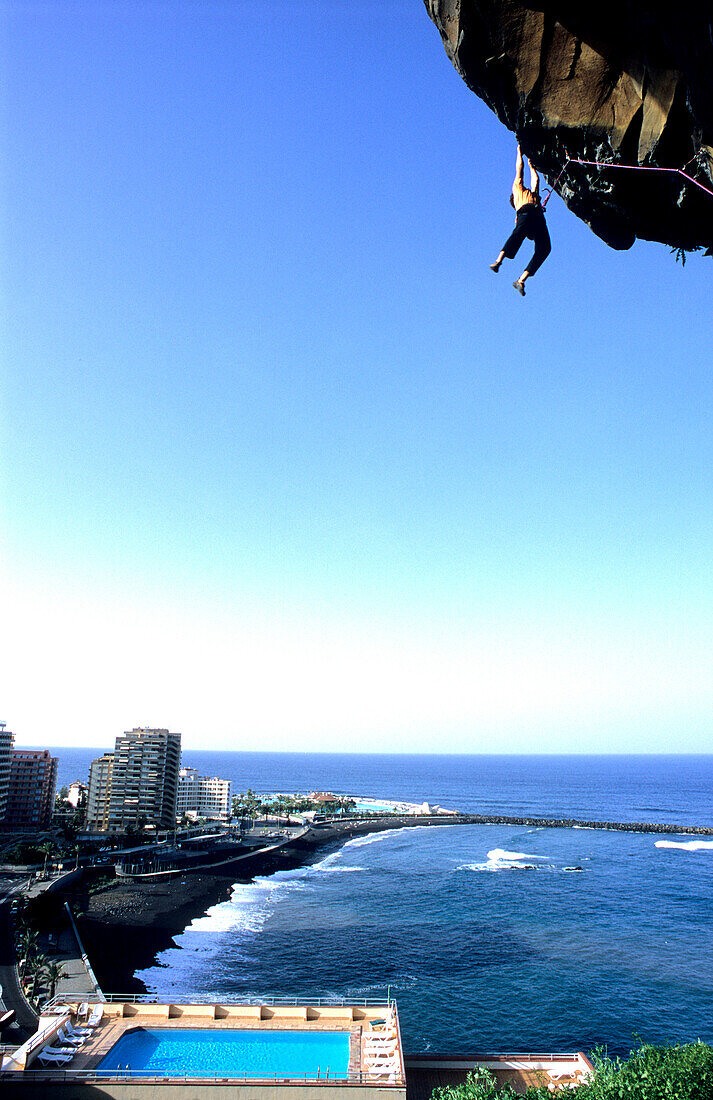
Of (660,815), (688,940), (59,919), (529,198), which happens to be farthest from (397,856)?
(529,198)

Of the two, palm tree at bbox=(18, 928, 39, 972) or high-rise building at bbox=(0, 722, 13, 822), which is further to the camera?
high-rise building at bbox=(0, 722, 13, 822)

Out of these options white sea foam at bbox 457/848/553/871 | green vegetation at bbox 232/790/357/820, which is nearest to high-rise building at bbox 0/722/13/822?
green vegetation at bbox 232/790/357/820

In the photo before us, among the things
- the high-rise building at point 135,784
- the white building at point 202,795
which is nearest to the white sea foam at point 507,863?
the high-rise building at point 135,784

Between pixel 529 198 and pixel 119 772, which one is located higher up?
pixel 529 198

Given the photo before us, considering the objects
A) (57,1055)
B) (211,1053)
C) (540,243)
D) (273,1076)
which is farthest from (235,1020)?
(540,243)

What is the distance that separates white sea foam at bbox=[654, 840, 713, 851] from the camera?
93438 mm

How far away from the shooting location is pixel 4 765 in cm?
9938

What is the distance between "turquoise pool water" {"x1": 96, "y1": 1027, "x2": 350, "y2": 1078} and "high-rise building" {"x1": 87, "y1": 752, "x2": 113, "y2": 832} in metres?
93.3

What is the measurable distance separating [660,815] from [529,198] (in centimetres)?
14890

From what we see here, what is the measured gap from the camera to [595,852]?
8850 cm

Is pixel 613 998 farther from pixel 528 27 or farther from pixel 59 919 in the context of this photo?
pixel 528 27

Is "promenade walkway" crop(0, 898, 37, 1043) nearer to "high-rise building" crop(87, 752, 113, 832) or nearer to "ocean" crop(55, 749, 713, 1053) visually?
"ocean" crop(55, 749, 713, 1053)

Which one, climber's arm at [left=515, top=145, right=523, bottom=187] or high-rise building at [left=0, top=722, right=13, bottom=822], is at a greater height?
climber's arm at [left=515, top=145, right=523, bottom=187]

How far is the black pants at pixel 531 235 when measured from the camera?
906cm
